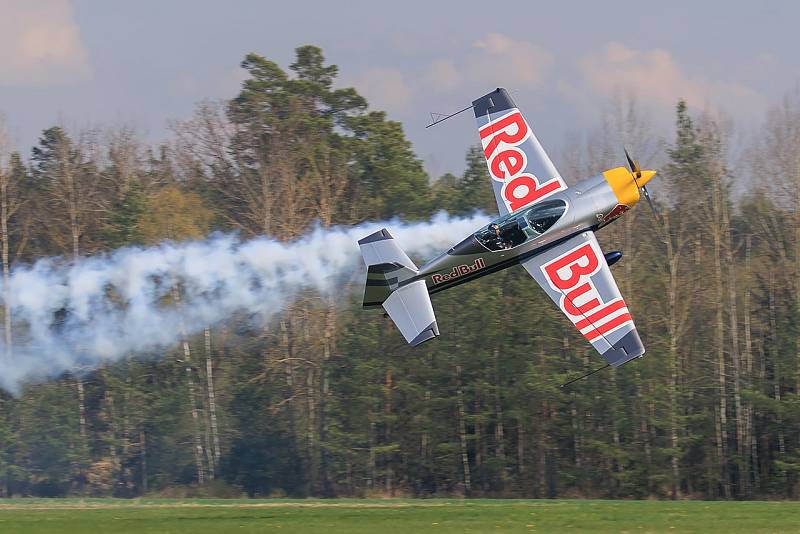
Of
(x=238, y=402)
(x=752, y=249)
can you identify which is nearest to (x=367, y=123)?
(x=238, y=402)

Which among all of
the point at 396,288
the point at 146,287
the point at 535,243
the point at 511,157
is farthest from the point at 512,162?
the point at 146,287

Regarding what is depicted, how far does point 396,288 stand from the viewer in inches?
876

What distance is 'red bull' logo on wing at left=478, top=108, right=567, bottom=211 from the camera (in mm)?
23500

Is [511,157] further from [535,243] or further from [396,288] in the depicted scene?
[396,288]

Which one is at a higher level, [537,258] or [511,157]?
[511,157]

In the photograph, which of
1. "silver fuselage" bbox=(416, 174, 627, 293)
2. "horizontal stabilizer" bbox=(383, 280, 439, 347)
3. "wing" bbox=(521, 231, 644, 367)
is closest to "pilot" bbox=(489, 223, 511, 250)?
"silver fuselage" bbox=(416, 174, 627, 293)

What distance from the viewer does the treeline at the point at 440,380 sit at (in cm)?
3853

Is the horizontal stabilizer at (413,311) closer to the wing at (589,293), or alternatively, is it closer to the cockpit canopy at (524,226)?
the cockpit canopy at (524,226)

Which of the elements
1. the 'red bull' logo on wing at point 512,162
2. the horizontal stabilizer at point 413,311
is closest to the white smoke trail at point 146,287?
the 'red bull' logo on wing at point 512,162

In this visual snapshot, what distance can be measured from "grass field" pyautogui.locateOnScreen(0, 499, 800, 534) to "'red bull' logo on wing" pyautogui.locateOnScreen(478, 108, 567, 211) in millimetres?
6416

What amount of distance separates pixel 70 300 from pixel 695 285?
23.3 metres

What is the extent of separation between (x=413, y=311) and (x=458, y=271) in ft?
4.53

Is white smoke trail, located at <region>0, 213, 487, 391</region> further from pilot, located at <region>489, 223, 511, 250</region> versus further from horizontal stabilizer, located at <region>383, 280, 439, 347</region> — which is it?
horizontal stabilizer, located at <region>383, 280, 439, 347</region>

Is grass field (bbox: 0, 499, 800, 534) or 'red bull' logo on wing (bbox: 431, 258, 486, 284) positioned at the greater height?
'red bull' logo on wing (bbox: 431, 258, 486, 284)
